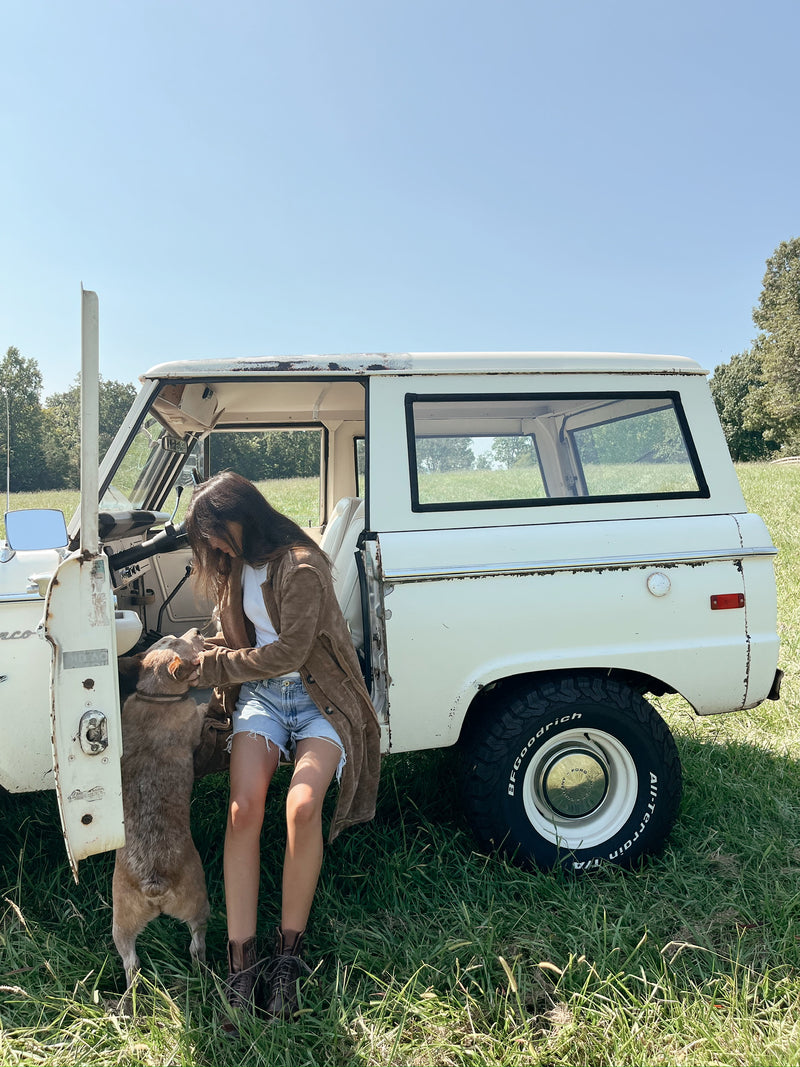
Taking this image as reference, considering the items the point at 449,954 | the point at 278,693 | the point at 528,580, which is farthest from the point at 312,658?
the point at 449,954

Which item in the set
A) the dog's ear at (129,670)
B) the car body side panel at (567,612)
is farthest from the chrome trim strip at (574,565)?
the dog's ear at (129,670)

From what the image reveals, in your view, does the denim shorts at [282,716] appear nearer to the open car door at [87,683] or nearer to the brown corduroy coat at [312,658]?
the brown corduroy coat at [312,658]

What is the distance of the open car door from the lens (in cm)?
207

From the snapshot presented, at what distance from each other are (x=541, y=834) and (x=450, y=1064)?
0.95 metres

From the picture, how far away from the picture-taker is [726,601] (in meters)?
2.75

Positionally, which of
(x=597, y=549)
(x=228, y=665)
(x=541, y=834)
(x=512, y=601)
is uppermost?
(x=597, y=549)

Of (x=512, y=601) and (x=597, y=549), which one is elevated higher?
(x=597, y=549)

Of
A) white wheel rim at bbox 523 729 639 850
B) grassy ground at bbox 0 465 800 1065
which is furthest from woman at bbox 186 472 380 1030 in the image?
white wheel rim at bbox 523 729 639 850

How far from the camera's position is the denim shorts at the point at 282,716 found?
245cm

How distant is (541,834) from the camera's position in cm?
278

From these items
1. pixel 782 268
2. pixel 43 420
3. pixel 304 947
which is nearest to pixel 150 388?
pixel 43 420

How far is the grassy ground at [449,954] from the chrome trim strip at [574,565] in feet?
3.73

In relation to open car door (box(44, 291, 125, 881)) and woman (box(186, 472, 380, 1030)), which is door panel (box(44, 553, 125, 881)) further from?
woman (box(186, 472, 380, 1030))

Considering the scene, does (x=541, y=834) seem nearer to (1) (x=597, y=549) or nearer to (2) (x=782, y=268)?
(1) (x=597, y=549)
